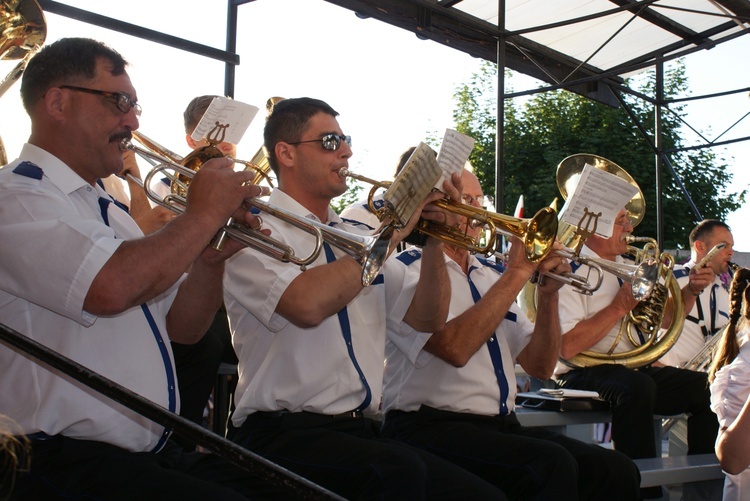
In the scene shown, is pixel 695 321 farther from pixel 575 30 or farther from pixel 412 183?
pixel 412 183

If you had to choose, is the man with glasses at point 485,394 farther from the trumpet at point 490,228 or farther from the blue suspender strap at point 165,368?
the blue suspender strap at point 165,368

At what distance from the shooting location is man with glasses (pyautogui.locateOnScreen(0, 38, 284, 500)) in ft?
7.12

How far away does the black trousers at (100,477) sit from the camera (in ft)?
6.91

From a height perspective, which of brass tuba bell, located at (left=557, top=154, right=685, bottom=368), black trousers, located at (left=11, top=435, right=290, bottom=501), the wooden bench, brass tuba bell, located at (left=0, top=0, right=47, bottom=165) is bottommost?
the wooden bench

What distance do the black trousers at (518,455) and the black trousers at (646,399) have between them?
1.52 meters

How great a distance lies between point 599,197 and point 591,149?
2462 cm

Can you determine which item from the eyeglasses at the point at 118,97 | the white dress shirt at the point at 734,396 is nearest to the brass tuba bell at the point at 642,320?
the white dress shirt at the point at 734,396

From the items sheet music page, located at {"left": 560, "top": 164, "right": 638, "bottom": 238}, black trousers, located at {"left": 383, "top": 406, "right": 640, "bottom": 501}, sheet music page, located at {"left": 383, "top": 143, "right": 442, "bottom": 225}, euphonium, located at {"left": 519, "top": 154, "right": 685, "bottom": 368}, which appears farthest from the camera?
euphonium, located at {"left": 519, "top": 154, "right": 685, "bottom": 368}

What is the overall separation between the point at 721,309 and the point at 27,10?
528 centimetres

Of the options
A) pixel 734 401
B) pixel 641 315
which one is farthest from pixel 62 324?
pixel 641 315

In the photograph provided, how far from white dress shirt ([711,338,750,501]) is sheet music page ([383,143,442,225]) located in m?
1.65

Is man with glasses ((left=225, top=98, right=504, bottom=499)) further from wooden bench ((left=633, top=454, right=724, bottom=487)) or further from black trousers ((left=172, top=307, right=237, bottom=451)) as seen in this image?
wooden bench ((left=633, top=454, right=724, bottom=487))

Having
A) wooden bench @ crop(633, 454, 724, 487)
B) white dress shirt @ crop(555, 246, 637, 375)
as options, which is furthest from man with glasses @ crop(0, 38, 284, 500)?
white dress shirt @ crop(555, 246, 637, 375)

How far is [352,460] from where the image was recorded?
2682 millimetres
